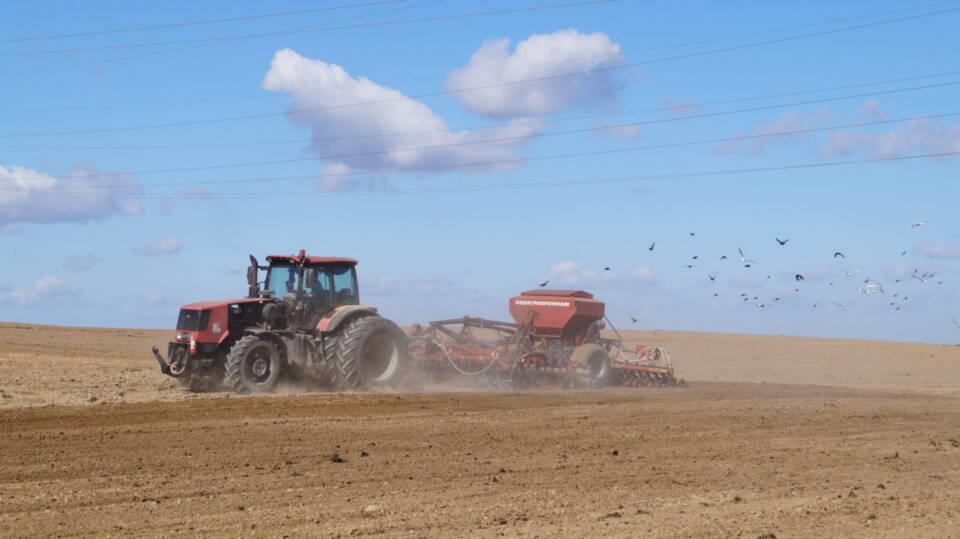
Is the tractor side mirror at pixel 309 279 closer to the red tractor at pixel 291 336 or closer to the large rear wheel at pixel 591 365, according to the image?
the red tractor at pixel 291 336

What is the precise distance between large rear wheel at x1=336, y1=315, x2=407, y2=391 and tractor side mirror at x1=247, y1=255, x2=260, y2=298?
184 centimetres

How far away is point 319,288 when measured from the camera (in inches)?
744

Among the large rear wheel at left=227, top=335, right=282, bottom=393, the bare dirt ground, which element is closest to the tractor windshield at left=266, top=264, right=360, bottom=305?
the large rear wheel at left=227, top=335, right=282, bottom=393

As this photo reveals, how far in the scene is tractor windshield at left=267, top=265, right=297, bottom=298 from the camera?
61.8ft

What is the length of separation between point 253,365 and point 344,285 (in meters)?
2.73

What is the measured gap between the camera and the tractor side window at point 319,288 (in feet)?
61.4

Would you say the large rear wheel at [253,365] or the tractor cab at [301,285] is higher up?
the tractor cab at [301,285]

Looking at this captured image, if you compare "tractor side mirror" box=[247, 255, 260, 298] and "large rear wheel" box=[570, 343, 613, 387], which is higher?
"tractor side mirror" box=[247, 255, 260, 298]

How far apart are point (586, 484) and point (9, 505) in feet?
18.0

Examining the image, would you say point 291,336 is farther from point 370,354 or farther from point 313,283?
point 370,354

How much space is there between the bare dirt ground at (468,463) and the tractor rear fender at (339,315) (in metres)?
1.60

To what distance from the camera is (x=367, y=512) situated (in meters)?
8.70

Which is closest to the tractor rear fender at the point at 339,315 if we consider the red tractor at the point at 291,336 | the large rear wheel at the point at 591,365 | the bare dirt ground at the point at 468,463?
the red tractor at the point at 291,336

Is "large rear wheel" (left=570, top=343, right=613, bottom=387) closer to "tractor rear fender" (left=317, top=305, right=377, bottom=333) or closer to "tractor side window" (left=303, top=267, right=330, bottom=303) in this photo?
"tractor rear fender" (left=317, top=305, right=377, bottom=333)
